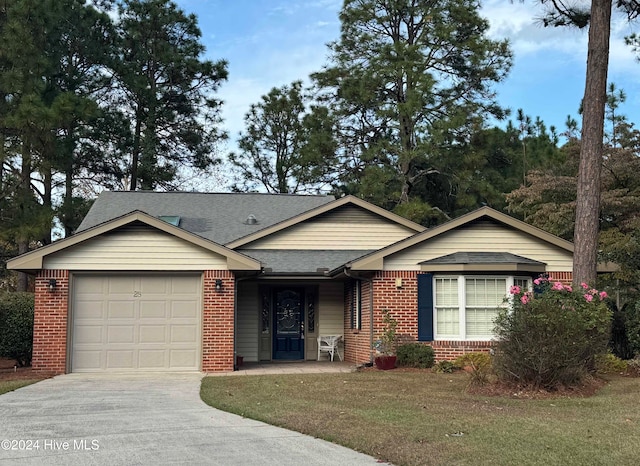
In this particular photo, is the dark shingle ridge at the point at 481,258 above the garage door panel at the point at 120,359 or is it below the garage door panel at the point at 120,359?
above

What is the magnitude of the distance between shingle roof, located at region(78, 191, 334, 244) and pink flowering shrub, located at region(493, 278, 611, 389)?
10.1 metres

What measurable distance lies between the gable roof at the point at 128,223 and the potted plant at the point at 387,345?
3149 millimetres

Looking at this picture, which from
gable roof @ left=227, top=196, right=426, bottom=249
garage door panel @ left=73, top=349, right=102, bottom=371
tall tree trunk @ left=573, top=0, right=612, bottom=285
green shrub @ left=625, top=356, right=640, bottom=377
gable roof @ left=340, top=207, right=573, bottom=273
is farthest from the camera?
gable roof @ left=227, top=196, right=426, bottom=249

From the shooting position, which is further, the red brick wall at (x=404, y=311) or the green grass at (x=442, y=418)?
the red brick wall at (x=404, y=311)

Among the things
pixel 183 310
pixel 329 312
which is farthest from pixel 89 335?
pixel 329 312

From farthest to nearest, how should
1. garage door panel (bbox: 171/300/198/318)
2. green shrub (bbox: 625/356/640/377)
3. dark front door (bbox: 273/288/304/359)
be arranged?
dark front door (bbox: 273/288/304/359) → garage door panel (bbox: 171/300/198/318) → green shrub (bbox: 625/356/640/377)

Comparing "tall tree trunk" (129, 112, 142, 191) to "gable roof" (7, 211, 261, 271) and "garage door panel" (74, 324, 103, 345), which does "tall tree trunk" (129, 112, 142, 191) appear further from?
"garage door panel" (74, 324, 103, 345)

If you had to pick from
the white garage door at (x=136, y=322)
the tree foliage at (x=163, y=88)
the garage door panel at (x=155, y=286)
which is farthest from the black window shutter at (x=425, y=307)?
the tree foliage at (x=163, y=88)

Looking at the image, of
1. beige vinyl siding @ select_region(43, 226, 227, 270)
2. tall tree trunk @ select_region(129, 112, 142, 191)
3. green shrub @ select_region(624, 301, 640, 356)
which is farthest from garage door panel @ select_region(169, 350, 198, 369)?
tall tree trunk @ select_region(129, 112, 142, 191)

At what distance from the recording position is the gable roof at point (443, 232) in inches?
620

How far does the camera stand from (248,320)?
1848 cm

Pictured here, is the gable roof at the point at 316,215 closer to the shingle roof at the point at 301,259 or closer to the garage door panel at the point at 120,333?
the shingle roof at the point at 301,259

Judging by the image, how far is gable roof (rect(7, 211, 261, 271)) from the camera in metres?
14.9

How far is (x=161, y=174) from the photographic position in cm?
3284
